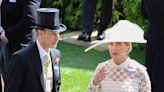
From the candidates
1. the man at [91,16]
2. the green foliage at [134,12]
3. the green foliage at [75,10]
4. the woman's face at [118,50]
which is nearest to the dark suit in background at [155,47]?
the woman's face at [118,50]

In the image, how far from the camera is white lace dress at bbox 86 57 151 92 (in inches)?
152

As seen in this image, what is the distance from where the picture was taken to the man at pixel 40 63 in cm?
382

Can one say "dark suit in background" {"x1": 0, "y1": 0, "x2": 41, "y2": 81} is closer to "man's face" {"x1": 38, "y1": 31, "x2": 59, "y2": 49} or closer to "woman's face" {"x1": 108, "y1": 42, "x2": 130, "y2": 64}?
"man's face" {"x1": 38, "y1": 31, "x2": 59, "y2": 49}

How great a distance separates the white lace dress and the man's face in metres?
0.49

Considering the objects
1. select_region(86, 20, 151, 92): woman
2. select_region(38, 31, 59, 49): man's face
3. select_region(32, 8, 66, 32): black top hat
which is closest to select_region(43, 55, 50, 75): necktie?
Answer: select_region(38, 31, 59, 49): man's face

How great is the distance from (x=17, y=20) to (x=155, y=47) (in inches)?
55.8

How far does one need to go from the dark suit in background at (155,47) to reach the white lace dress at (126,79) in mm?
815

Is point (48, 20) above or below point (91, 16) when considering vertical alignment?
above

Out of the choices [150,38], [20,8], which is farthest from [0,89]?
[150,38]

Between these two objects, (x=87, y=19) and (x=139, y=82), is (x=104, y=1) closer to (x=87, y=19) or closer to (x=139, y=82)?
(x=87, y=19)

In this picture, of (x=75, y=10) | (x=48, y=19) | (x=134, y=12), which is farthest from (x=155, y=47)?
(x=75, y=10)

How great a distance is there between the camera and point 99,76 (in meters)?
3.93

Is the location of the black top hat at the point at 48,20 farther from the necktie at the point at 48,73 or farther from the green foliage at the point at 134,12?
the green foliage at the point at 134,12

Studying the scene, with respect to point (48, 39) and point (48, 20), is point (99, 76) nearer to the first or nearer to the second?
point (48, 39)
